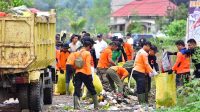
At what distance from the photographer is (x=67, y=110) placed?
1498 cm

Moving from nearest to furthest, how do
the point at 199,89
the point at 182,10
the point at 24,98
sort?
the point at 199,89, the point at 24,98, the point at 182,10

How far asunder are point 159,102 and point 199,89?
8.55 ft

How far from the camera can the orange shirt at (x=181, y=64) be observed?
52.3ft

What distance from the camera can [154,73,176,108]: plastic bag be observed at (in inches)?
581

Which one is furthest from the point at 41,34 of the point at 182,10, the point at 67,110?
the point at 182,10

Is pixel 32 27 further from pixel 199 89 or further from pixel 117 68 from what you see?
pixel 117 68

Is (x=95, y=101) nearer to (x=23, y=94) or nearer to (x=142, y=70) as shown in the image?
(x=142, y=70)

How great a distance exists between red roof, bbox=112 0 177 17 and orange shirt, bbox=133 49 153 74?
56.1 metres

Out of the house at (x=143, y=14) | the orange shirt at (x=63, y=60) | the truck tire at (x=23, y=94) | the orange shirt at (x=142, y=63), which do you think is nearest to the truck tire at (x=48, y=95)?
the orange shirt at (x=142, y=63)

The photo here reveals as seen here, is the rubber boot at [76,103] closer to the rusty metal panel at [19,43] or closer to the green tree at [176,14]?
the rusty metal panel at [19,43]

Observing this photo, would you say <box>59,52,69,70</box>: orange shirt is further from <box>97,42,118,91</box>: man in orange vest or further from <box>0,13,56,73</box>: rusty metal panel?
<box>0,13,56,73</box>: rusty metal panel

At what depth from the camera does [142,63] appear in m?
15.7

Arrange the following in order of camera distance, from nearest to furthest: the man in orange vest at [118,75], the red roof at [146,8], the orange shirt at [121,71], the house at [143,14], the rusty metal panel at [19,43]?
the rusty metal panel at [19,43] < the man in orange vest at [118,75] < the orange shirt at [121,71] < the house at [143,14] < the red roof at [146,8]

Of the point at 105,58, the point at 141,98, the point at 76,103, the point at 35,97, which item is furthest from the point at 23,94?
the point at 105,58
